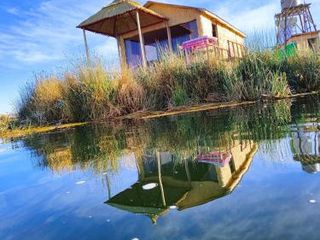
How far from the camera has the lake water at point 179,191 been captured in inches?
48.6

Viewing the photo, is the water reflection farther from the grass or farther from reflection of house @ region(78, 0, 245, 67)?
reflection of house @ region(78, 0, 245, 67)

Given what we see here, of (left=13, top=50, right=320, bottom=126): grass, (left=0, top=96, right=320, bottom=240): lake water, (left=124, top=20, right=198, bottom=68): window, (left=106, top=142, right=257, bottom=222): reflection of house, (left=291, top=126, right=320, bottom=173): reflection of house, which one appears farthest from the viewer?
(left=124, top=20, right=198, bottom=68): window

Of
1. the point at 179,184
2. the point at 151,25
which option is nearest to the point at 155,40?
the point at 151,25

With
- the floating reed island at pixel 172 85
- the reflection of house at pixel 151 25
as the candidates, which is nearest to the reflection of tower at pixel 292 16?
the reflection of house at pixel 151 25

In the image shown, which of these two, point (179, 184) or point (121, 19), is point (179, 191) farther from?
point (121, 19)

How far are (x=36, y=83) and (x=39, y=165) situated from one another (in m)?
6.10

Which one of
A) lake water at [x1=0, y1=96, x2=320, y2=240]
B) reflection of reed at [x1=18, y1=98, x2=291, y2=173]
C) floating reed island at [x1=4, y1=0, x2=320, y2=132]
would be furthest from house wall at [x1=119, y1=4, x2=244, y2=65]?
lake water at [x1=0, y1=96, x2=320, y2=240]

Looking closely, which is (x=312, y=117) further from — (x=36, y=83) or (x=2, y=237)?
(x=36, y=83)

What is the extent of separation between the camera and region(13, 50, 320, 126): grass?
655 centimetres

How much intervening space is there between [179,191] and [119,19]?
14366mm

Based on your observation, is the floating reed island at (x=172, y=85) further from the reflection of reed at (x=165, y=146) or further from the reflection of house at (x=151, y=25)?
the reflection of house at (x=151, y=25)

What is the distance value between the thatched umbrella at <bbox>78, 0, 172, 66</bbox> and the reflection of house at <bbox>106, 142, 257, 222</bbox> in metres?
9.84

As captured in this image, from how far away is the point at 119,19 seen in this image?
597 inches

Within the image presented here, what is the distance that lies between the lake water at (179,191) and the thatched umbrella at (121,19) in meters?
9.34
